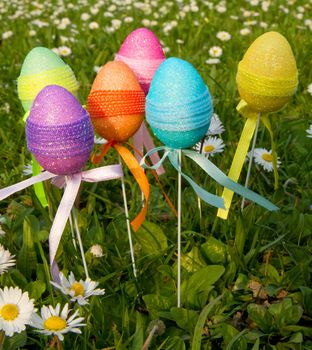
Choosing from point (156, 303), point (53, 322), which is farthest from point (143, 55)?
point (53, 322)

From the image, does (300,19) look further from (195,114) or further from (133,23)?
(195,114)

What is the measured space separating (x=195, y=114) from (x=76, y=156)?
0.29 metres

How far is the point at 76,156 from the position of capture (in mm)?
1264

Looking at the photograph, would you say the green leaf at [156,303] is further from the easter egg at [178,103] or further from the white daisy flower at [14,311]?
the easter egg at [178,103]

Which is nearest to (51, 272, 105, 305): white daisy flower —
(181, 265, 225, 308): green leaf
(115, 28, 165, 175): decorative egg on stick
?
(181, 265, 225, 308): green leaf

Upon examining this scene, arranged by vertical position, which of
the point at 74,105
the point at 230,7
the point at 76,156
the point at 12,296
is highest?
the point at 74,105

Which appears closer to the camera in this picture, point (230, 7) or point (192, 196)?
point (192, 196)

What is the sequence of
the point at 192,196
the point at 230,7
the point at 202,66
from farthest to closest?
the point at 230,7, the point at 202,66, the point at 192,196

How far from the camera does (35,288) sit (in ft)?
4.86

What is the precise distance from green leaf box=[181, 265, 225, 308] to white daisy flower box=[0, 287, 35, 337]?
44 centimetres

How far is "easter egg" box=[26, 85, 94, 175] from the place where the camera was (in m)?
1.22

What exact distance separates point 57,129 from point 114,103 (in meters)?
0.21

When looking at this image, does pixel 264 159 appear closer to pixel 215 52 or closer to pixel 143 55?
pixel 143 55

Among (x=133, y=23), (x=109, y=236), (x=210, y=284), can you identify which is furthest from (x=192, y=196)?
(x=133, y=23)
